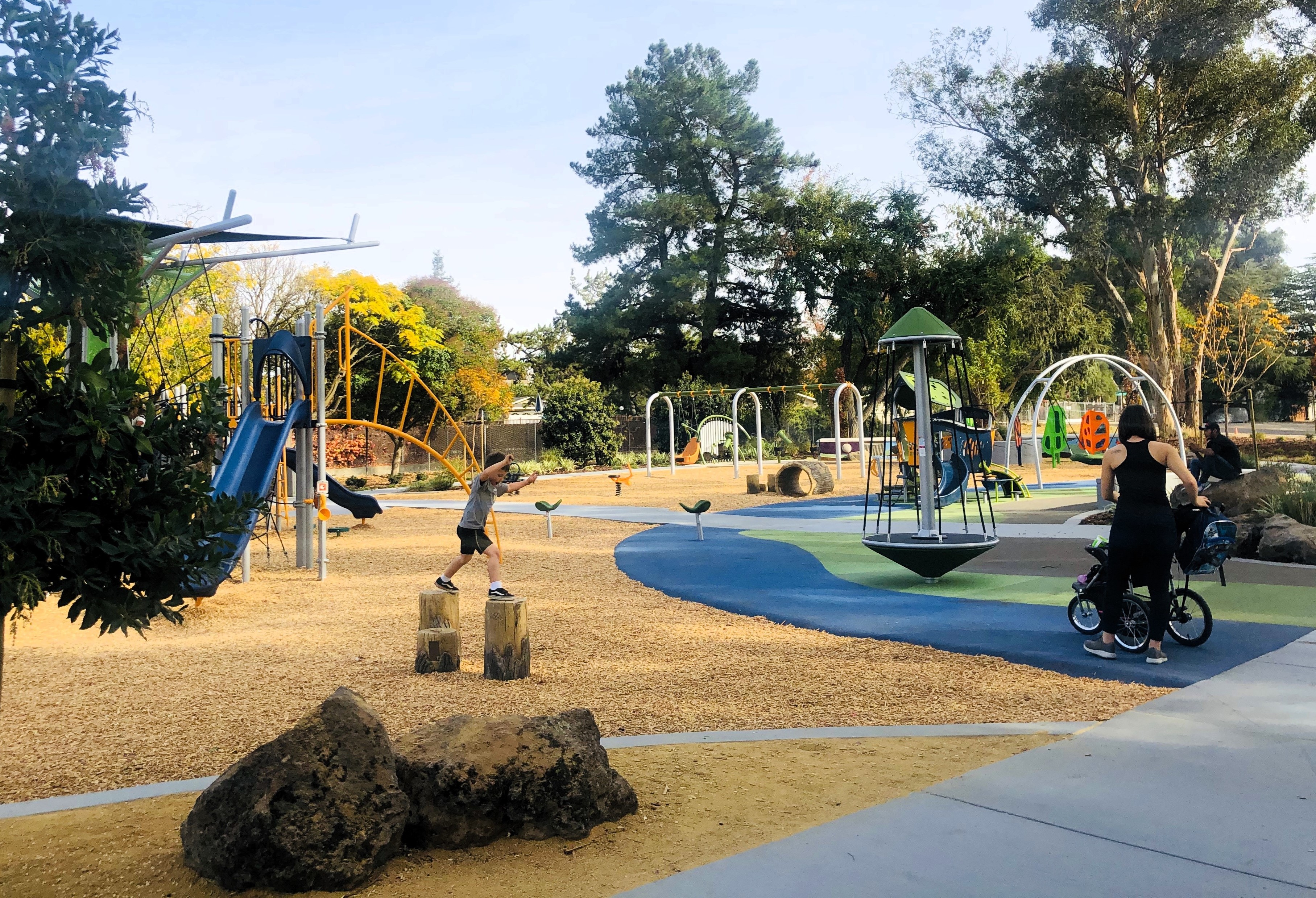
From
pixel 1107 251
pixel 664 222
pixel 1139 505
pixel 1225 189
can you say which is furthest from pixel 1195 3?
pixel 1139 505

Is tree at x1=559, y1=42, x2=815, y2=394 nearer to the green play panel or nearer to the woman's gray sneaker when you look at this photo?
the green play panel

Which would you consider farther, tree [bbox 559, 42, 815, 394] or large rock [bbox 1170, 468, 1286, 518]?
tree [bbox 559, 42, 815, 394]

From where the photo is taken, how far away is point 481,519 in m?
8.62

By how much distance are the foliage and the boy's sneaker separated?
5.41 m

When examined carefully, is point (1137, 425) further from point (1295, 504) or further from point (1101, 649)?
point (1295, 504)

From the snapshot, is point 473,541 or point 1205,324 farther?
point 1205,324

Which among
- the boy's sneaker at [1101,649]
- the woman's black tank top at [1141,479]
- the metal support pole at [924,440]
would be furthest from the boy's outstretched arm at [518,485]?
the woman's black tank top at [1141,479]

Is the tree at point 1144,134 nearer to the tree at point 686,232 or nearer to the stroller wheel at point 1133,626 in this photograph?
the tree at point 686,232

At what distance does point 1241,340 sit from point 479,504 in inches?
1591

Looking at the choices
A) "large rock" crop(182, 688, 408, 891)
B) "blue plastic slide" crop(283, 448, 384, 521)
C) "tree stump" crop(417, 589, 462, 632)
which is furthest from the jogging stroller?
"blue plastic slide" crop(283, 448, 384, 521)

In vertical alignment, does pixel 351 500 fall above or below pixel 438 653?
above

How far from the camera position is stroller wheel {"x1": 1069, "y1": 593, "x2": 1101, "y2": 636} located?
23.4 ft

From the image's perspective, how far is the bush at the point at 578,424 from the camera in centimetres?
3491

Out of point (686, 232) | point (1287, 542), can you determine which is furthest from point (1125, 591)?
point (686, 232)
